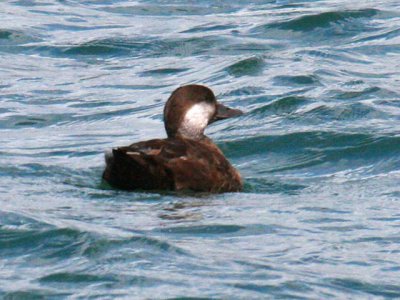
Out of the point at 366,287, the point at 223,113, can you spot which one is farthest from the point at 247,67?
the point at 366,287

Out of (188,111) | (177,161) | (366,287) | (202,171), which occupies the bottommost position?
(366,287)

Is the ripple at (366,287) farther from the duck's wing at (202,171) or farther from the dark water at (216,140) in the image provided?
the duck's wing at (202,171)

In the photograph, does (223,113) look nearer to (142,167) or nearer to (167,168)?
(167,168)

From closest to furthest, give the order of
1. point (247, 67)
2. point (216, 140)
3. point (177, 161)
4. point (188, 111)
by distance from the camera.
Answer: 1. point (177, 161)
2. point (188, 111)
3. point (216, 140)
4. point (247, 67)

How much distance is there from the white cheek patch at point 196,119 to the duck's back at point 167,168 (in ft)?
1.73

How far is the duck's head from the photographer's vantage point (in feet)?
35.2

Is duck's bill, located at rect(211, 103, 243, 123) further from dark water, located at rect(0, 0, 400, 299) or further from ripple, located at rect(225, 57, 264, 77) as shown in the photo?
ripple, located at rect(225, 57, 264, 77)

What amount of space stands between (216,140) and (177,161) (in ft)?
9.86

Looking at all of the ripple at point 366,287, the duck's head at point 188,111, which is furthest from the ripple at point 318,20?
the ripple at point 366,287

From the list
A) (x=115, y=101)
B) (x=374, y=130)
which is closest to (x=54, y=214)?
(x=374, y=130)

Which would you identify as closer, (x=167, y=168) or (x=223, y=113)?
(x=167, y=168)

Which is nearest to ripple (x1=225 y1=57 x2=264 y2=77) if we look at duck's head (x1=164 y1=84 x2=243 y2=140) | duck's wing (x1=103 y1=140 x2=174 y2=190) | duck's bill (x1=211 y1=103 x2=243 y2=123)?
duck's bill (x1=211 y1=103 x2=243 y2=123)

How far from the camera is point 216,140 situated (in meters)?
12.9

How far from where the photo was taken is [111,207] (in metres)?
9.66
